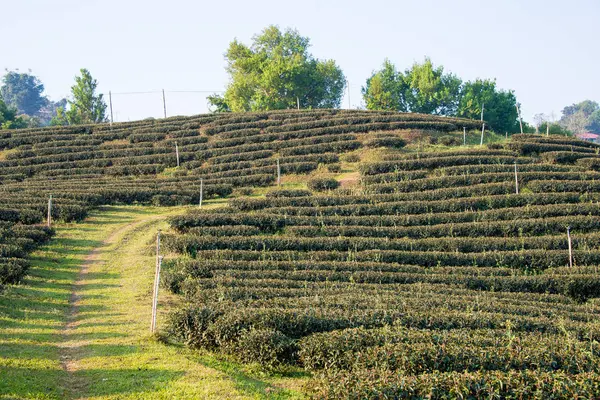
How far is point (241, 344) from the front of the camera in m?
15.8

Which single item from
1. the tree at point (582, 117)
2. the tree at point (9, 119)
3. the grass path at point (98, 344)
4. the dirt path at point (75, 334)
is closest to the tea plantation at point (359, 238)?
the grass path at point (98, 344)

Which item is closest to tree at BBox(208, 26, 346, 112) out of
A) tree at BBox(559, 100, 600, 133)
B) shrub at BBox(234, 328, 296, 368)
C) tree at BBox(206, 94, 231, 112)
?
tree at BBox(206, 94, 231, 112)

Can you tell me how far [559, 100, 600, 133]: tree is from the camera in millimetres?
135850

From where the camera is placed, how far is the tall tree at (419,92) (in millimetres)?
70438

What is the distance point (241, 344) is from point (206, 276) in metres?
7.87

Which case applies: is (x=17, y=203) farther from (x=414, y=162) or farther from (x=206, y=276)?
(x=414, y=162)

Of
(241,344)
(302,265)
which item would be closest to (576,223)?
(302,265)

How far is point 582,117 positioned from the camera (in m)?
144

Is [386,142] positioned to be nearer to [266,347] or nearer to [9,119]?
[266,347]

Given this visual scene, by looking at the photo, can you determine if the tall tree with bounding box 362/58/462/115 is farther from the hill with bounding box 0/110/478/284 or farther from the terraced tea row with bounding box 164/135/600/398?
the terraced tea row with bounding box 164/135/600/398

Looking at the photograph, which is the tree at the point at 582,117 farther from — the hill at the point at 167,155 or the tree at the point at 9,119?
the tree at the point at 9,119

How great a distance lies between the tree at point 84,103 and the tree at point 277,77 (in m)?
13.6

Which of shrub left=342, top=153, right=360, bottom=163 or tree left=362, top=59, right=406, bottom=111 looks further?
tree left=362, top=59, right=406, bottom=111

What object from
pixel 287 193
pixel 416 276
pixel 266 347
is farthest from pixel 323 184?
pixel 266 347
